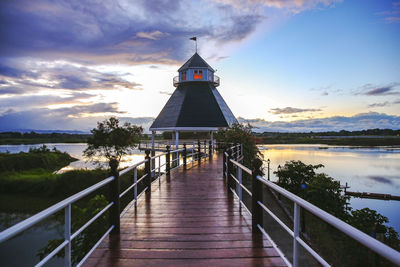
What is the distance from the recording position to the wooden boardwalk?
300 cm

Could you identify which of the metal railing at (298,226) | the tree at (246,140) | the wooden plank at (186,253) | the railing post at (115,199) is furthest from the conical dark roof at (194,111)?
the wooden plank at (186,253)

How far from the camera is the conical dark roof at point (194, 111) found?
26.7m

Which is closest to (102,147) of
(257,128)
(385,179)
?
(257,128)

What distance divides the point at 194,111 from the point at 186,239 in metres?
24.7

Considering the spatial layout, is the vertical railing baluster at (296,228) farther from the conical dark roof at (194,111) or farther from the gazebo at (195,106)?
the conical dark roof at (194,111)

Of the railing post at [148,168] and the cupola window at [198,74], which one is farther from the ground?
the cupola window at [198,74]

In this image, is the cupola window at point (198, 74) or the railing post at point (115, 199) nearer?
the railing post at point (115, 199)

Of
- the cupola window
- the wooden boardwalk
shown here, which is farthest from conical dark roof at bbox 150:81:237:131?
the wooden boardwalk

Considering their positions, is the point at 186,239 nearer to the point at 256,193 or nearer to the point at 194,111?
the point at 256,193

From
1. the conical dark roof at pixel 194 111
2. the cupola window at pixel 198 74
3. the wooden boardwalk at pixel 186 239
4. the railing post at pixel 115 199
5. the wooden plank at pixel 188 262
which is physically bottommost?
the wooden boardwalk at pixel 186 239

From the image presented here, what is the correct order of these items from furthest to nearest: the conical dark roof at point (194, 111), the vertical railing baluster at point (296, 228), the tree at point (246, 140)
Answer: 1. the conical dark roof at point (194, 111)
2. the tree at point (246, 140)
3. the vertical railing baluster at point (296, 228)

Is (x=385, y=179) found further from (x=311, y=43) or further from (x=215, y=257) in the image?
(x=215, y=257)

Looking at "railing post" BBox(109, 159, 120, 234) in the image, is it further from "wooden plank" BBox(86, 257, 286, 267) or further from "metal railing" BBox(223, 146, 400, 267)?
"metal railing" BBox(223, 146, 400, 267)

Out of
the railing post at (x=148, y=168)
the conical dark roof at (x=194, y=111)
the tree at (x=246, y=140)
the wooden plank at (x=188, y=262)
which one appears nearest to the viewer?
the wooden plank at (x=188, y=262)
